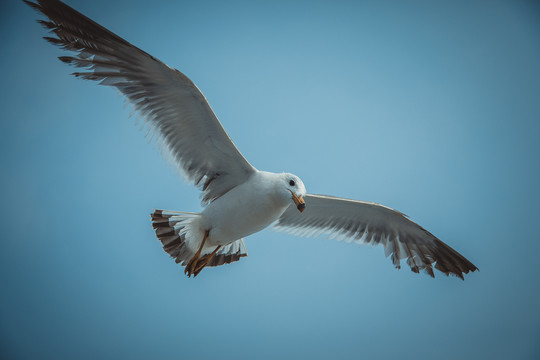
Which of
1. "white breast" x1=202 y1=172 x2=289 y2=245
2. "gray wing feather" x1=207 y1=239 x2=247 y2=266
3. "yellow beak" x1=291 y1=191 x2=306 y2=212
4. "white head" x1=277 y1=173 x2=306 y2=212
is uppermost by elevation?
"white head" x1=277 y1=173 x2=306 y2=212

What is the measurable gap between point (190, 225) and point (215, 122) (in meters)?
0.91

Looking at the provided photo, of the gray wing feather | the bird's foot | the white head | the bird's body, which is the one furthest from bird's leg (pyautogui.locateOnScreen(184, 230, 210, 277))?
the white head

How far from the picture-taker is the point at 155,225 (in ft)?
13.2

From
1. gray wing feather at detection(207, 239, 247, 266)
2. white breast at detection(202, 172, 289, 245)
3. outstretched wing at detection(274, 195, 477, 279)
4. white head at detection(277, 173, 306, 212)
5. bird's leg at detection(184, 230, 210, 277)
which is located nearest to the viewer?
white head at detection(277, 173, 306, 212)

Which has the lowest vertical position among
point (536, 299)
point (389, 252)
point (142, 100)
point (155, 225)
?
point (155, 225)

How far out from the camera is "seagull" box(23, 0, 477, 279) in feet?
11.2

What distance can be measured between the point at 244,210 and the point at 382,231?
1677 millimetres

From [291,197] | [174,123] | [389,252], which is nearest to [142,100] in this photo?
[174,123]

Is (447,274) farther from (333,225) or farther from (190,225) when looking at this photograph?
(190,225)

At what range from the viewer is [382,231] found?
4684mm

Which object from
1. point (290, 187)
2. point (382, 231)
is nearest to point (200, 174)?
point (290, 187)

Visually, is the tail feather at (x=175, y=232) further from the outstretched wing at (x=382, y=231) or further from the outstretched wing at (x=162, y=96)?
the outstretched wing at (x=382, y=231)

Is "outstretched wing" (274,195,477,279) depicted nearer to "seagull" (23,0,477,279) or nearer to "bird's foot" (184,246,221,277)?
"seagull" (23,0,477,279)

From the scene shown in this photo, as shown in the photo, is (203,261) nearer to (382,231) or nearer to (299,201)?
(299,201)
